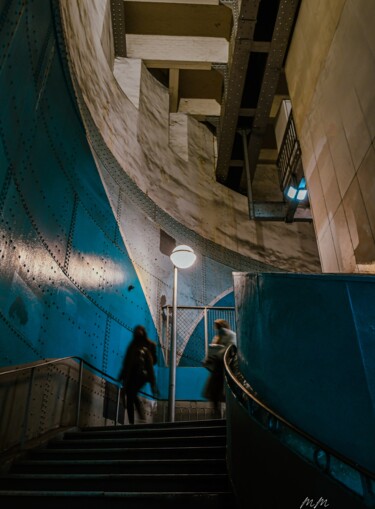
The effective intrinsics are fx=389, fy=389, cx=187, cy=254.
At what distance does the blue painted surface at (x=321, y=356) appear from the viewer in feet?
7.87

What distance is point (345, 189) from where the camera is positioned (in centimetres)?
608

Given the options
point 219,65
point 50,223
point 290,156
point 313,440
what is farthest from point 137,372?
point 219,65

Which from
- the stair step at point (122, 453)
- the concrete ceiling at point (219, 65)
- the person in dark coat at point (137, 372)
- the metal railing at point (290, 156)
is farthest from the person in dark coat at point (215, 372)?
the concrete ceiling at point (219, 65)

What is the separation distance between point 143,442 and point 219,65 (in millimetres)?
11914

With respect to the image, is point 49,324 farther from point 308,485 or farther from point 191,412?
point 191,412

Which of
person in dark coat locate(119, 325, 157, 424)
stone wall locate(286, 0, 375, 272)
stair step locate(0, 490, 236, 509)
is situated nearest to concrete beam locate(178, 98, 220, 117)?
stone wall locate(286, 0, 375, 272)

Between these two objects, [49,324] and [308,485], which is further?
[49,324]

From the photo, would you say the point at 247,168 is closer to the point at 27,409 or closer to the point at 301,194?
the point at 301,194

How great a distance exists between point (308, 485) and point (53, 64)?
6067 mm

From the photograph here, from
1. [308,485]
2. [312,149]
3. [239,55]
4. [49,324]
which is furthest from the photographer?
[239,55]

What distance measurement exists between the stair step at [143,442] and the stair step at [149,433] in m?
0.18

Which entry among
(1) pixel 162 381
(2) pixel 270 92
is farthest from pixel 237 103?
(1) pixel 162 381

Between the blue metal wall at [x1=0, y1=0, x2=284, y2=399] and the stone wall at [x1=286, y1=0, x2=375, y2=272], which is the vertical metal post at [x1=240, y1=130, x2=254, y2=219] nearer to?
the blue metal wall at [x1=0, y1=0, x2=284, y2=399]

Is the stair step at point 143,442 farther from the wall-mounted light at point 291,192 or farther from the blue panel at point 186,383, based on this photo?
the wall-mounted light at point 291,192
